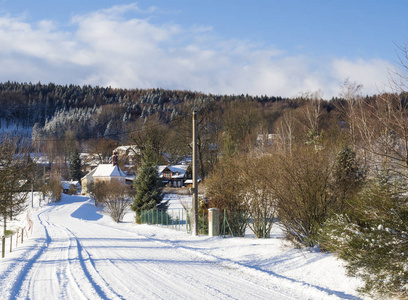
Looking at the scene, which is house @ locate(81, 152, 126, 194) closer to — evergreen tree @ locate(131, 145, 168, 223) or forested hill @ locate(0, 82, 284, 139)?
evergreen tree @ locate(131, 145, 168, 223)

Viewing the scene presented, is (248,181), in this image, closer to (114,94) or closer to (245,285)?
(245,285)

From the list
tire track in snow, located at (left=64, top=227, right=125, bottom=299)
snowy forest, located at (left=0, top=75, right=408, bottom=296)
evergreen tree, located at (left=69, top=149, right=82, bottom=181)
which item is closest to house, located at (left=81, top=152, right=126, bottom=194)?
evergreen tree, located at (left=69, top=149, right=82, bottom=181)

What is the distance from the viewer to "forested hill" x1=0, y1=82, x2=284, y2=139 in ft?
478

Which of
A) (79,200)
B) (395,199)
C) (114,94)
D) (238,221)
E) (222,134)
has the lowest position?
(79,200)

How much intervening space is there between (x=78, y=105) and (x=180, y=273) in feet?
604

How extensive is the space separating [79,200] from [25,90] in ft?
452

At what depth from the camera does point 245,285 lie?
8.89 m

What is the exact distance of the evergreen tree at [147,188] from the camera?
33.6m

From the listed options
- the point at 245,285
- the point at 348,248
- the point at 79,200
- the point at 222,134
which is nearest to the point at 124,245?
the point at 245,285

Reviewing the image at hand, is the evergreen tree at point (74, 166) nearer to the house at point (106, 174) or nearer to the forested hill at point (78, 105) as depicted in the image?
the house at point (106, 174)

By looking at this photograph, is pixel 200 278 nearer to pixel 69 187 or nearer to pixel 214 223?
pixel 214 223

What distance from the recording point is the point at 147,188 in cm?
3384

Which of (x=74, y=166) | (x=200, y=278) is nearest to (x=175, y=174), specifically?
(x=74, y=166)

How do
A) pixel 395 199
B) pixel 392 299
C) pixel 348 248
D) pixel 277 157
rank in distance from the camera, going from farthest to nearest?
pixel 277 157 < pixel 348 248 < pixel 395 199 < pixel 392 299
